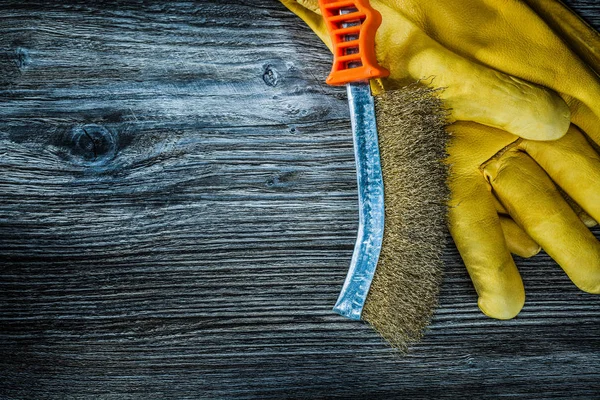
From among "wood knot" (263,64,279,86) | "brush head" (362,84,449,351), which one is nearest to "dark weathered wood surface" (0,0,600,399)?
"wood knot" (263,64,279,86)

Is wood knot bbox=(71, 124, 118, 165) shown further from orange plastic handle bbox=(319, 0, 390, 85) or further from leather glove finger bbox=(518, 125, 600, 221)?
leather glove finger bbox=(518, 125, 600, 221)

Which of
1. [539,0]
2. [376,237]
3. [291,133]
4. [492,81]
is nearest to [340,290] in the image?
[376,237]

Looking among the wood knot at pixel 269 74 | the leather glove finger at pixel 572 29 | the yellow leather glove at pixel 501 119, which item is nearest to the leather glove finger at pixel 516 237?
the yellow leather glove at pixel 501 119

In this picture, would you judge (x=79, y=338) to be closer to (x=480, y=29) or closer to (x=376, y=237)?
(x=376, y=237)

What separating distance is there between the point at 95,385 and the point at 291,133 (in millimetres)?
517

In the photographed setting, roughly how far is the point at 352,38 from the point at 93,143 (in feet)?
1.38

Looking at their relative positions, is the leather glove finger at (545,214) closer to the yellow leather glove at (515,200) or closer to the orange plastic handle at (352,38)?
the yellow leather glove at (515,200)

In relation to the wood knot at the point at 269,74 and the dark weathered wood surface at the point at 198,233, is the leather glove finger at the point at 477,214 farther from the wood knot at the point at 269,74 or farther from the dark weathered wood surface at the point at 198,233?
the wood knot at the point at 269,74

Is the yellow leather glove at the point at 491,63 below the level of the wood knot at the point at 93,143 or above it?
above

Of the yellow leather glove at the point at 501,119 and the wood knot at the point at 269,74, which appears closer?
the yellow leather glove at the point at 501,119

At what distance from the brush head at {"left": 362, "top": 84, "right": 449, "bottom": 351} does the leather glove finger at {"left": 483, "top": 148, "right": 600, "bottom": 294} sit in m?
0.10

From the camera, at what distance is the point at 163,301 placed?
0.87 meters

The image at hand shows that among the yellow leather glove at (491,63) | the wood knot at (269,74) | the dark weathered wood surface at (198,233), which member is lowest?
the dark weathered wood surface at (198,233)

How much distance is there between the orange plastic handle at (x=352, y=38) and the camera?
2.30ft
